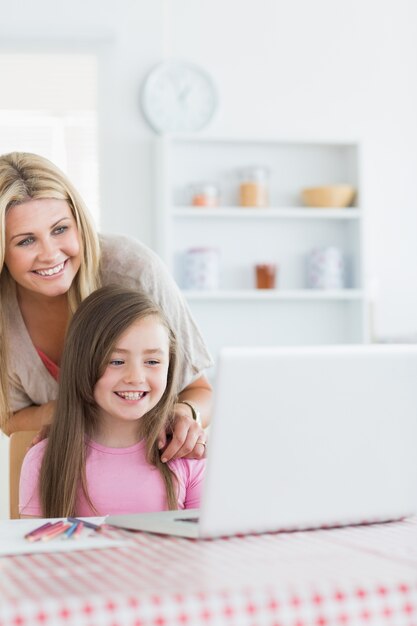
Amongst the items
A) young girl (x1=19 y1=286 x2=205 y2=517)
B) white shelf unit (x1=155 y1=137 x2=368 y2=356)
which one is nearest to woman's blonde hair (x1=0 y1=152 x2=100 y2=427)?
young girl (x1=19 y1=286 x2=205 y2=517)

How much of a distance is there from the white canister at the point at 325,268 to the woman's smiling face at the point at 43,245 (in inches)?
97.3

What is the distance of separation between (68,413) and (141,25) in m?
3.00

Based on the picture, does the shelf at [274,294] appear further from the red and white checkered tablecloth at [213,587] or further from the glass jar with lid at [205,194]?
the red and white checkered tablecloth at [213,587]

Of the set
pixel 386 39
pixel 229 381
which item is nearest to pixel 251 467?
pixel 229 381

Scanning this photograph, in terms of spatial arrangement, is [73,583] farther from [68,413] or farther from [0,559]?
[68,413]

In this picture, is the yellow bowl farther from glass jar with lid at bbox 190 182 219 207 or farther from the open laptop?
the open laptop

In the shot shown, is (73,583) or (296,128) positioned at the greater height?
(296,128)

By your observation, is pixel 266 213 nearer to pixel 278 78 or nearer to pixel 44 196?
pixel 278 78

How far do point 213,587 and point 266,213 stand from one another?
3411mm

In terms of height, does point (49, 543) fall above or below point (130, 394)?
below

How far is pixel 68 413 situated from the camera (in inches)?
66.3

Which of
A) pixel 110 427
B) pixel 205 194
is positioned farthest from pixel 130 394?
pixel 205 194

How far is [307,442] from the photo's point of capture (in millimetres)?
1129

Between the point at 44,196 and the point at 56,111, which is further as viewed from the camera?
the point at 56,111
